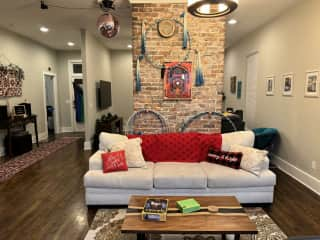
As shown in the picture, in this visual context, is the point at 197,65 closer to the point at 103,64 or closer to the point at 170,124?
the point at 170,124

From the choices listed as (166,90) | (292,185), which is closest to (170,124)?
(166,90)

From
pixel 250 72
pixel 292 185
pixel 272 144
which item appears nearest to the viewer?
pixel 292 185

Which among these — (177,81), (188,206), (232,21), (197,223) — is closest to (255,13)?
(232,21)

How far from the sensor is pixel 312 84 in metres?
3.60

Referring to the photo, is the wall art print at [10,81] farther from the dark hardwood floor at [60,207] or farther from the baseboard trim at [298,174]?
the baseboard trim at [298,174]

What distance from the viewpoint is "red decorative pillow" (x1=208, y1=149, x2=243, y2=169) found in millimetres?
3168

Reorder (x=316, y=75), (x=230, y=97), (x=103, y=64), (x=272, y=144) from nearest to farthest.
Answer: (x=316, y=75) → (x=272, y=144) → (x=103, y=64) → (x=230, y=97)

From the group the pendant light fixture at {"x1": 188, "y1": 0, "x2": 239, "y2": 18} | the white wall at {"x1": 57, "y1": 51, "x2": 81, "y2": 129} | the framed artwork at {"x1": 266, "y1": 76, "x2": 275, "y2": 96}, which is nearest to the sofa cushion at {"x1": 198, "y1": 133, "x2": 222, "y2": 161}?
the pendant light fixture at {"x1": 188, "y1": 0, "x2": 239, "y2": 18}

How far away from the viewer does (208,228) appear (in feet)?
6.10

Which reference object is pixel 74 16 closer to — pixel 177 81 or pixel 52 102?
pixel 177 81

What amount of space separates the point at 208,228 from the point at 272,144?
3.63m

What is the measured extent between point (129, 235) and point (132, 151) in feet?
3.59

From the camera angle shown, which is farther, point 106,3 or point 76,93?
point 76,93

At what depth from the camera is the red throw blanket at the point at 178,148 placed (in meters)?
3.55
